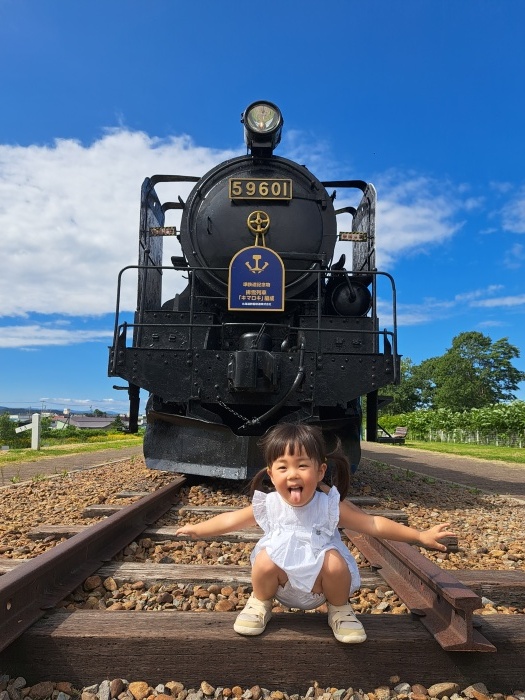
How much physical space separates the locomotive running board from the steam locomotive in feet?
0.03

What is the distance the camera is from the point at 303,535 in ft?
6.23

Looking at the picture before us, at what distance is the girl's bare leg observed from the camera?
6.20 feet

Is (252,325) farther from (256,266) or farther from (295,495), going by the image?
(295,495)

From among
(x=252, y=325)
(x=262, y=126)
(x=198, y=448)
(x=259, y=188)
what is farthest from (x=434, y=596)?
(x=262, y=126)

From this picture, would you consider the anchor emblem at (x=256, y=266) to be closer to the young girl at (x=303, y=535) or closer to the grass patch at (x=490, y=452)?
the young girl at (x=303, y=535)

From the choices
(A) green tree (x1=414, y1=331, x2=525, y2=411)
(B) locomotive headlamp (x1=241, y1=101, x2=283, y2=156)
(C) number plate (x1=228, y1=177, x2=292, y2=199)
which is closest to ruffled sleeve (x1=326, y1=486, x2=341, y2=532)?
(C) number plate (x1=228, y1=177, x2=292, y2=199)

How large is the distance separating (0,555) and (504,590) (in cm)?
274

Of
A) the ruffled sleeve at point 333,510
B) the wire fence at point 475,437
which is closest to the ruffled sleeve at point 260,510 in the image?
the ruffled sleeve at point 333,510

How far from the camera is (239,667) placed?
1.77m

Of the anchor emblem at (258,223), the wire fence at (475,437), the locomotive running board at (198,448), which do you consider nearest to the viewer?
the locomotive running board at (198,448)

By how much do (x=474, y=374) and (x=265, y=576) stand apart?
67792mm

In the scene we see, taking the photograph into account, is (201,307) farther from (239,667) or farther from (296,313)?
(239,667)

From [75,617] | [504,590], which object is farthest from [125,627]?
[504,590]

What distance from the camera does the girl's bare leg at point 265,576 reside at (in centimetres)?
189
